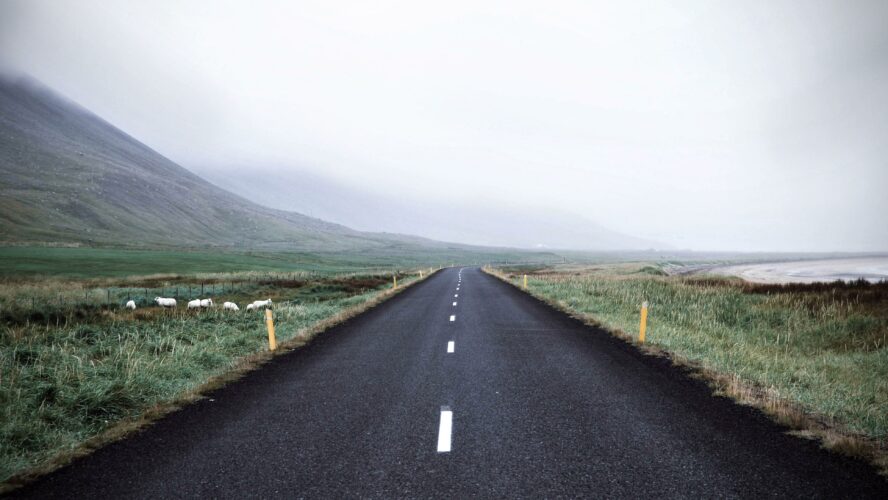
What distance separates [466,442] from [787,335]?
563 inches

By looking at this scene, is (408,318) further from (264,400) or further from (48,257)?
(48,257)

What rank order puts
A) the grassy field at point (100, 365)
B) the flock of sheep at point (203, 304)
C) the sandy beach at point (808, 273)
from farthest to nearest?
the sandy beach at point (808, 273) < the flock of sheep at point (203, 304) < the grassy field at point (100, 365)

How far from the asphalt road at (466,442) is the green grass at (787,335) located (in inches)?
61.1

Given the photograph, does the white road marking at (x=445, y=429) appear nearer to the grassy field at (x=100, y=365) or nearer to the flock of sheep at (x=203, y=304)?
the grassy field at (x=100, y=365)

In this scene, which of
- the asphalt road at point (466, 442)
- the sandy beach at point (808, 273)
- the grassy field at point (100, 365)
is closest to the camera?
the asphalt road at point (466, 442)

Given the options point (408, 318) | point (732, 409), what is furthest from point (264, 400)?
Answer: point (408, 318)

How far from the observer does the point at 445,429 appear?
5.78 m

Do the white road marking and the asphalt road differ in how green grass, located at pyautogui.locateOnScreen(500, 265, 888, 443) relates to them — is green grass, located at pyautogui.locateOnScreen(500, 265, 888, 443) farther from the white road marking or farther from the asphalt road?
the white road marking

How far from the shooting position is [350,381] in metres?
8.29

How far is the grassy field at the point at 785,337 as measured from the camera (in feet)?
23.1

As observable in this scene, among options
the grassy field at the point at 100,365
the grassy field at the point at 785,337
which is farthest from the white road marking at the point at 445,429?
the grassy field at the point at 785,337

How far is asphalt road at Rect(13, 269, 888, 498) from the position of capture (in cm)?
440

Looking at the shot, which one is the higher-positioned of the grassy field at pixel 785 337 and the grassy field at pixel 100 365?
the grassy field at pixel 785 337

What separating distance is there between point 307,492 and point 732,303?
72.9 feet
